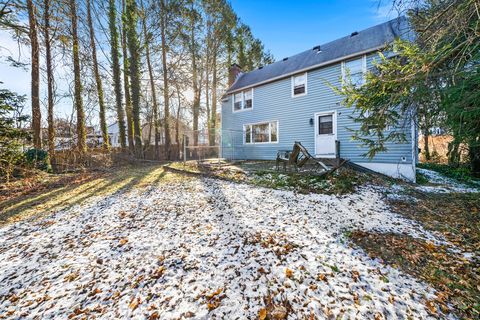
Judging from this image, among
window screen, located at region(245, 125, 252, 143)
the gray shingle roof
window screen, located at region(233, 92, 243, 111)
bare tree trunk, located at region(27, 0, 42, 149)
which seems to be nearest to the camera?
bare tree trunk, located at region(27, 0, 42, 149)

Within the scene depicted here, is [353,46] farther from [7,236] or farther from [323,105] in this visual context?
[7,236]

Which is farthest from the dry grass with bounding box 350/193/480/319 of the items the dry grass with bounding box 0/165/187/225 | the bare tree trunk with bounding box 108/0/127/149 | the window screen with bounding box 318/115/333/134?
the bare tree trunk with bounding box 108/0/127/149

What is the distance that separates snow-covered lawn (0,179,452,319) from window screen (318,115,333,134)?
569 centimetres

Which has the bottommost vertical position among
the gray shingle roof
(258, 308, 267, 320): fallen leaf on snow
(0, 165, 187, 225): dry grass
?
(258, 308, 267, 320): fallen leaf on snow

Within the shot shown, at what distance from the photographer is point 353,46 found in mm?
8562

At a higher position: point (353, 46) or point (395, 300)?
point (353, 46)

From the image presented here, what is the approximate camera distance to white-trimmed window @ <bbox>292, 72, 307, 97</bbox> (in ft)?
32.0

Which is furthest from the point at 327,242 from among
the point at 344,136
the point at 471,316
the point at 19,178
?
the point at 19,178

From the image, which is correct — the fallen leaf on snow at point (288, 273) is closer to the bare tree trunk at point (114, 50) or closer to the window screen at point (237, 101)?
the window screen at point (237, 101)

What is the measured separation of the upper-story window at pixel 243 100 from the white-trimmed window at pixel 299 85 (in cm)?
292

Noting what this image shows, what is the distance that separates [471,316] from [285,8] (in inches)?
447

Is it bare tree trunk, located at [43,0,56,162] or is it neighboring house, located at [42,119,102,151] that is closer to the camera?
bare tree trunk, located at [43,0,56,162]

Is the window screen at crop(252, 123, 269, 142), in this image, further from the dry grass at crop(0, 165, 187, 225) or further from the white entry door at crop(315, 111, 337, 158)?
the dry grass at crop(0, 165, 187, 225)

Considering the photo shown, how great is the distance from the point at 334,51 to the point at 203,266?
10619 millimetres
